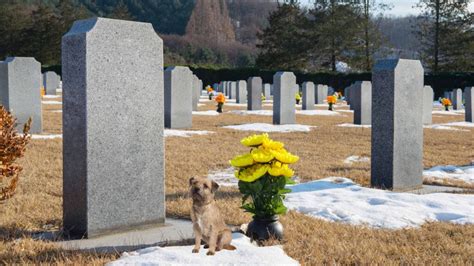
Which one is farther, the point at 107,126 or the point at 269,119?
the point at 269,119

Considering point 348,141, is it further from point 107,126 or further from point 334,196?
point 107,126

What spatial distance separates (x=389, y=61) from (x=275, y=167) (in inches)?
163

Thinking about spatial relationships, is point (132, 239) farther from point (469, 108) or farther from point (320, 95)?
point (320, 95)

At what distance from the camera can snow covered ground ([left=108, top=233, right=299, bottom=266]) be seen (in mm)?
3822

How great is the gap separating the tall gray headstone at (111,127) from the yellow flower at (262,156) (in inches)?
38.0

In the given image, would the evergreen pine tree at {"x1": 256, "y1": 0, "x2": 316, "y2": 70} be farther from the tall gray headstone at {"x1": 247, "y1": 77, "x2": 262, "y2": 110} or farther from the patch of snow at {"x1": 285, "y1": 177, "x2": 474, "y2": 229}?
the patch of snow at {"x1": 285, "y1": 177, "x2": 474, "y2": 229}

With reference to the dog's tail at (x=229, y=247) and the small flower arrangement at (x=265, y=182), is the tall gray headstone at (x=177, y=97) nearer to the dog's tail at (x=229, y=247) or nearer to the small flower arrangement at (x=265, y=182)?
the small flower arrangement at (x=265, y=182)

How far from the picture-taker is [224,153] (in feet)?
35.0

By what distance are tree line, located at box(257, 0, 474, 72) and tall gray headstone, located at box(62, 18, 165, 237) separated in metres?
51.8

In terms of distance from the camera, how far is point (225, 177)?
8.16 metres

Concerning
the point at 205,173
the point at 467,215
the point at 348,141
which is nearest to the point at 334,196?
the point at 467,215

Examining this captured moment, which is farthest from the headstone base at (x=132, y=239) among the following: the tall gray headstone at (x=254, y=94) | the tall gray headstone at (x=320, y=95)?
the tall gray headstone at (x=320, y=95)

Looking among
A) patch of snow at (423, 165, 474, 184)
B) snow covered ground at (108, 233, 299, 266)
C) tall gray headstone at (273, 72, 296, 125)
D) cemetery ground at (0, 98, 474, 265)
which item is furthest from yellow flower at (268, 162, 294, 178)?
tall gray headstone at (273, 72, 296, 125)

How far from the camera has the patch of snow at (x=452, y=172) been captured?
28.7ft
